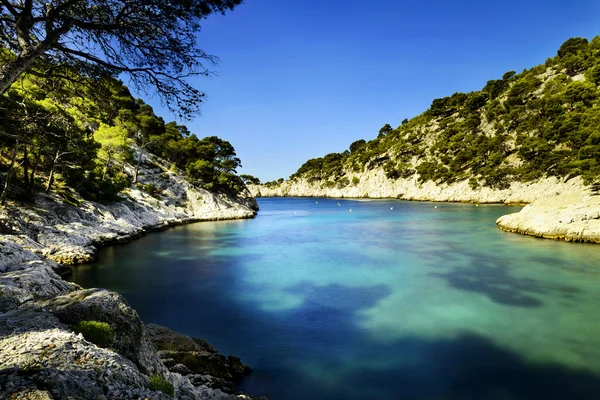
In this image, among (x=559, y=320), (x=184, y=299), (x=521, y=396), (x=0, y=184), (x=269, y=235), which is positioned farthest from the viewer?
(x=269, y=235)

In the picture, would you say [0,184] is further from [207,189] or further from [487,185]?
[487,185]

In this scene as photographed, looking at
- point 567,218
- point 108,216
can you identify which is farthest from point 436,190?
point 108,216

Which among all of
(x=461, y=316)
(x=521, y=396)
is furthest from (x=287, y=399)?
(x=461, y=316)

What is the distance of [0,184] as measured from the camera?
19828 millimetres

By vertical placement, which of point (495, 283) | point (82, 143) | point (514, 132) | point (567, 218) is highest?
point (514, 132)

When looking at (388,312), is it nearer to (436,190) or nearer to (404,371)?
(404,371)

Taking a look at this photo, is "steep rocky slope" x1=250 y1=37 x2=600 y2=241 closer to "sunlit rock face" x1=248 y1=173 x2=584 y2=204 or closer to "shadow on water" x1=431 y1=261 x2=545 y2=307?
"sunlit rock face" x1=248 y1=173 x2=584 y2=204

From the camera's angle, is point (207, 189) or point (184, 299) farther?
point (207, 189)

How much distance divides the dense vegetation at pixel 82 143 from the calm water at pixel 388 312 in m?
7.59

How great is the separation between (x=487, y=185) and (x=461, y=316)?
67.8m

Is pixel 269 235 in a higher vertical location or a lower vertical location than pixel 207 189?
lower

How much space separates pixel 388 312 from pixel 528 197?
61.1 metres

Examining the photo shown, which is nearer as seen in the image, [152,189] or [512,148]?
[152,189]

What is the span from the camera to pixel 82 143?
69.3 ft
